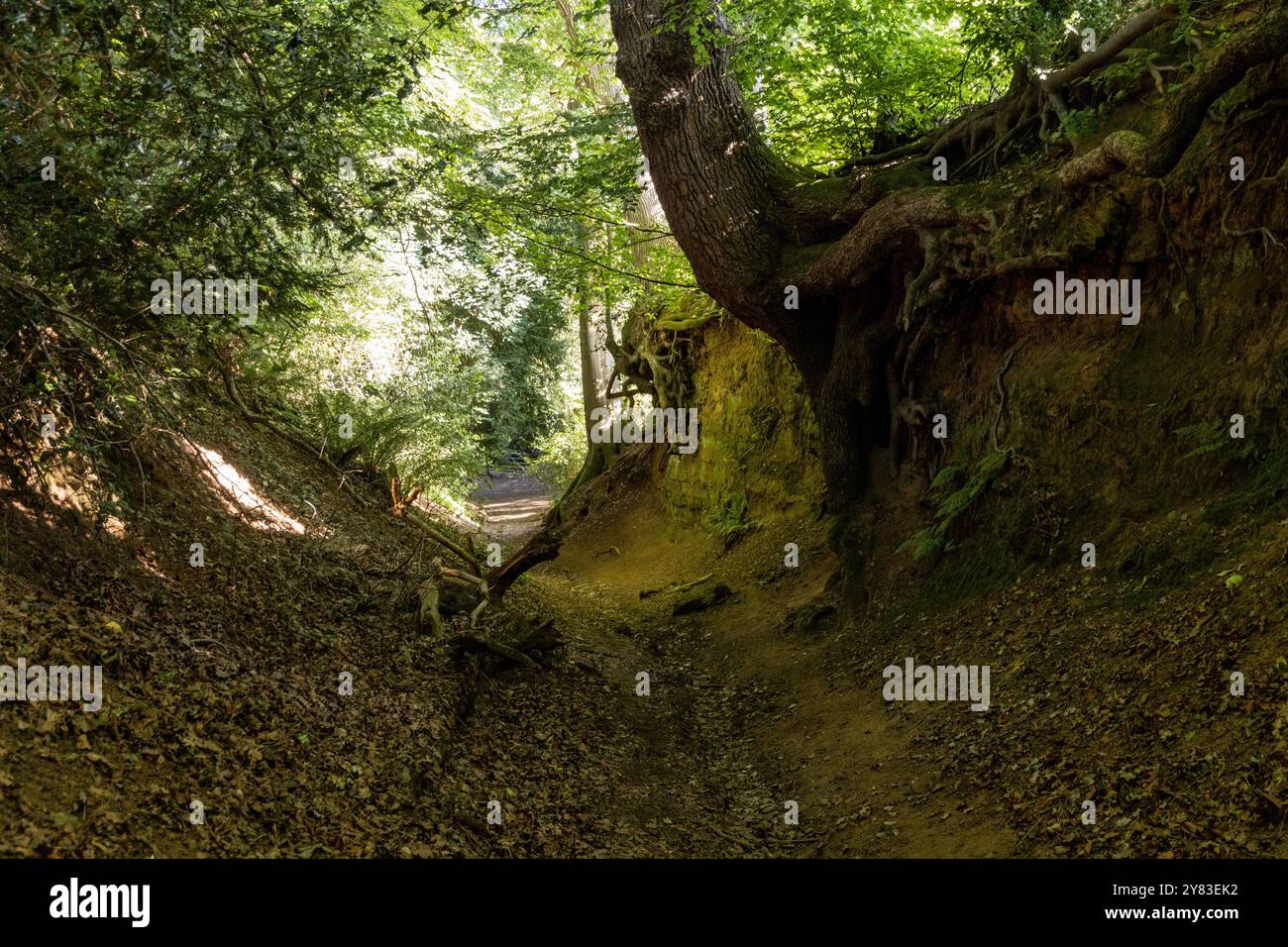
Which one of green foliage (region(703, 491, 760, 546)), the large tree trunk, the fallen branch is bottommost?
the fallen branch

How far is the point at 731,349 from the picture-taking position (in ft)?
51.5

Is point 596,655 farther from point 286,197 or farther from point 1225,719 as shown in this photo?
point 1225,719
